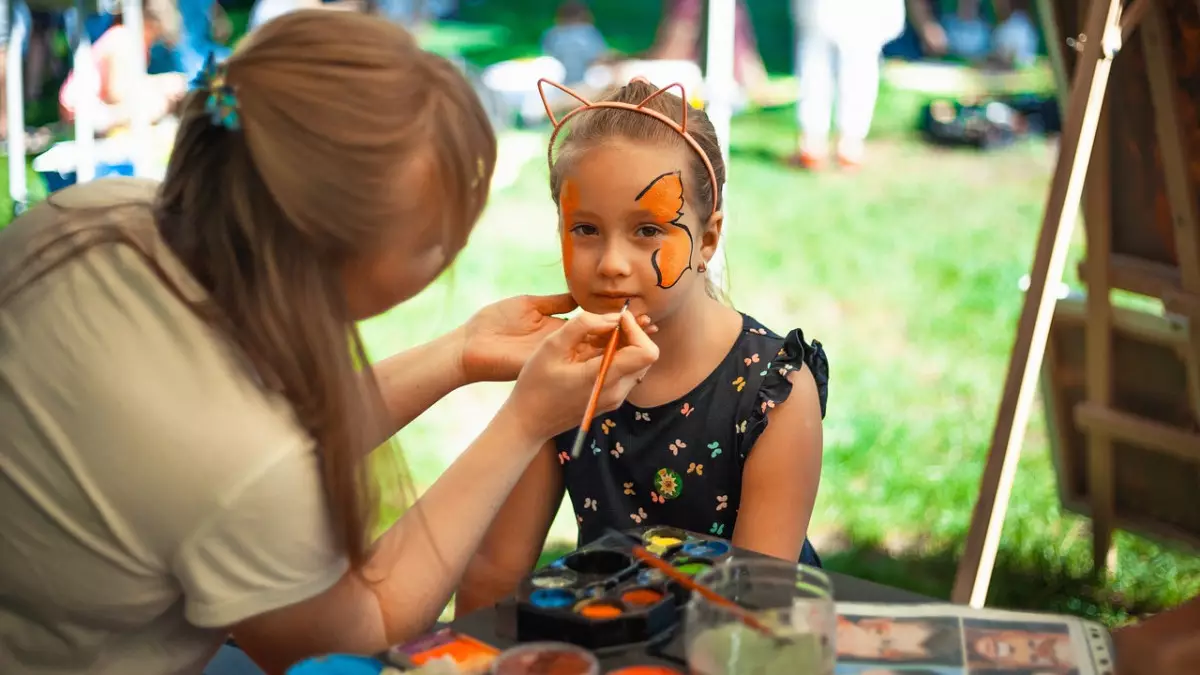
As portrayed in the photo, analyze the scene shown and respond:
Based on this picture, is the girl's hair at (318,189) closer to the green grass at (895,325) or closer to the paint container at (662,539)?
the green grass at (895,325)

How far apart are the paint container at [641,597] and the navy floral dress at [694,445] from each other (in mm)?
549

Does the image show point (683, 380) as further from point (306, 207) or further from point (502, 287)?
point (502, 287)

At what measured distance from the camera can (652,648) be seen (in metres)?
1.27

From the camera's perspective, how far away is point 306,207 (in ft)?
4.11

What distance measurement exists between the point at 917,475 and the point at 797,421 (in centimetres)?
192

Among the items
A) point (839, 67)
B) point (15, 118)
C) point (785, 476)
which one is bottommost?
point (839, 67)

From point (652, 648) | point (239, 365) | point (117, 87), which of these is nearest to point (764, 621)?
point (652, 648)

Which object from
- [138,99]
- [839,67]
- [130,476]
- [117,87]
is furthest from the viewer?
[839,67]

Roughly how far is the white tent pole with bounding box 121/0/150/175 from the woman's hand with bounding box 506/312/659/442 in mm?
4114

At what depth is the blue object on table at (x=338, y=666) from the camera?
118cm

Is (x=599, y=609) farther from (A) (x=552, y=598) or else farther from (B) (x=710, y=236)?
(B) (x=710, y=236)

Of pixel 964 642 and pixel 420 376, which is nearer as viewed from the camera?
pixel 964 642

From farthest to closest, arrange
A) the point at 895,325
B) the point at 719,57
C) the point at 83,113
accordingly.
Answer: the point at 83,113
the point at 895,325
the point at 719,57

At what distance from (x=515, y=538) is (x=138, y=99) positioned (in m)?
3.97
